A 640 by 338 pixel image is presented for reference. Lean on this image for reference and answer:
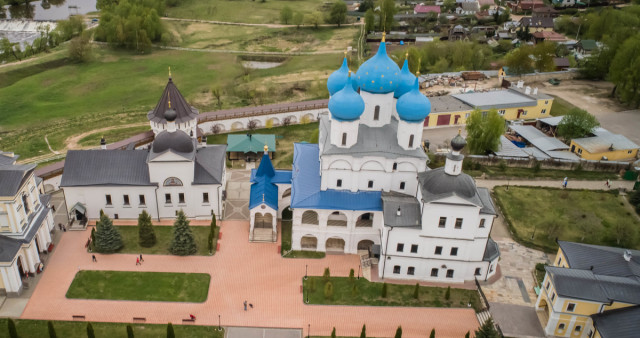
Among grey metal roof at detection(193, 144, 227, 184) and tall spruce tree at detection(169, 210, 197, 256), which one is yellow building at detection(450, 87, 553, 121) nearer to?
grey metal roof at detection(193, 144, 227, 184)

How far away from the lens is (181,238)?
37.5 m

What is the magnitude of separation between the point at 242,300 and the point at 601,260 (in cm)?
2369

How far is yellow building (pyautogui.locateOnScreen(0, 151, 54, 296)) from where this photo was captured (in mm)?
32656

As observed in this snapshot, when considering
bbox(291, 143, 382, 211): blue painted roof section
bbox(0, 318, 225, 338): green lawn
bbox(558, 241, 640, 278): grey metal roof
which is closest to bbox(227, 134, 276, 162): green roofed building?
bbox(291, 143, 382, 211): blue painted roof section

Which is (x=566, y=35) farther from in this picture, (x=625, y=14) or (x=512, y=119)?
(x=512, y=119)

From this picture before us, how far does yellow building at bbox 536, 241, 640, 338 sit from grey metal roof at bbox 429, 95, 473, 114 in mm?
30191

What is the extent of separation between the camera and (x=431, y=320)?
33156mm

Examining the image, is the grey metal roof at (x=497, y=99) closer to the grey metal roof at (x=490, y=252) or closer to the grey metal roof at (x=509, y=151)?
the grey metal roof at (x=509, y=151)

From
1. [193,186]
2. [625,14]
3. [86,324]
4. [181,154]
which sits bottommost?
[86,324]

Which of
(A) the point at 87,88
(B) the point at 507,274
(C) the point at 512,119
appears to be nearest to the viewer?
(B) the point at 507,274

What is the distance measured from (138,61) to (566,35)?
83301mm

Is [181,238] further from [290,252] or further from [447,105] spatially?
[447,105]

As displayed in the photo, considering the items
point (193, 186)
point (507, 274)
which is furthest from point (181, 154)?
point (507, 274)

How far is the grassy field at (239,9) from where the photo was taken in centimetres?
12175
